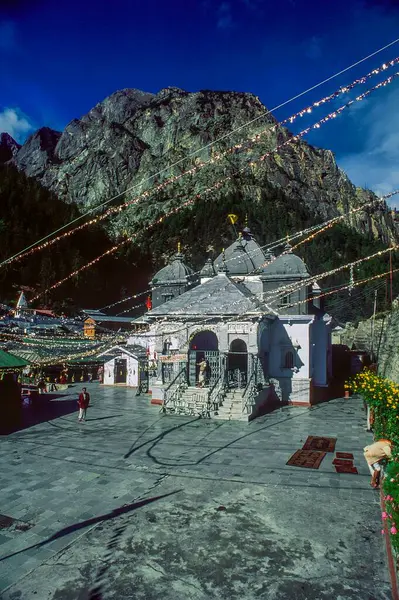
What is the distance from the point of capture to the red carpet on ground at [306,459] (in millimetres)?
12516

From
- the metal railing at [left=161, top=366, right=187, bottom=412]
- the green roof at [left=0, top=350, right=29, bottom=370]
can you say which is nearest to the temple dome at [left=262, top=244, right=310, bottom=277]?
the metal railing at [left=161, top=366, right=187, bottom=412]

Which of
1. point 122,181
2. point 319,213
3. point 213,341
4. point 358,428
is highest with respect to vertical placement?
point 122,181

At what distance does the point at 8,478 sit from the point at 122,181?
135m

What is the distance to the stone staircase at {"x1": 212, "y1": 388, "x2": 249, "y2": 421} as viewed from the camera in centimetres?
1988

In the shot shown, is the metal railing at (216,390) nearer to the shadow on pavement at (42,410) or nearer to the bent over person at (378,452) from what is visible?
the shadow on pavement at (42,410)

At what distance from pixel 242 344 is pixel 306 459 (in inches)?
525

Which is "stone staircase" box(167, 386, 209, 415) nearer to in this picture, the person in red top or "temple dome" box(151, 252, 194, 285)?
the person in red top

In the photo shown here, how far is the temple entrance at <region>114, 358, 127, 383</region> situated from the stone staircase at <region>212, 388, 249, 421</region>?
43.4 ft

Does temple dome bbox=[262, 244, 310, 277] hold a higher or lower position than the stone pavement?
higher

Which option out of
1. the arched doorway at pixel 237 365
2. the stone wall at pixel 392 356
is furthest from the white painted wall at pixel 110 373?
the stone wall at pixel 392 356

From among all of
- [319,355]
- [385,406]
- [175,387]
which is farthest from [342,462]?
[319,355]

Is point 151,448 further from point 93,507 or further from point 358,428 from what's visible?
point 358,428

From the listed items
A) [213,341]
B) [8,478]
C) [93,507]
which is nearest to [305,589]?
[93,507]

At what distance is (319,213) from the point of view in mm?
136625
